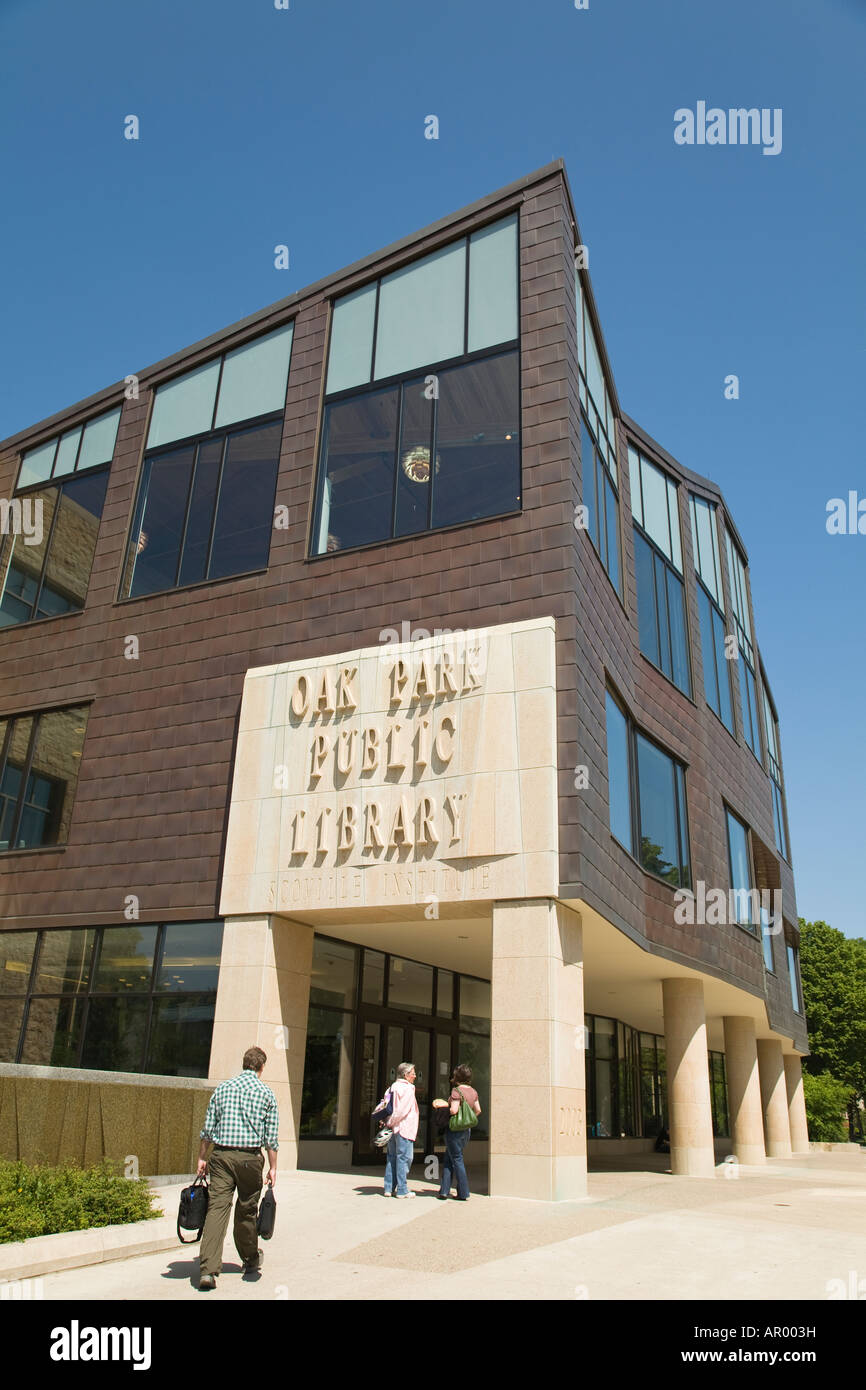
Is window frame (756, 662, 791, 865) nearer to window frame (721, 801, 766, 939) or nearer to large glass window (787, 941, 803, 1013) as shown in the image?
large glass window (787, 941, 803, 1013)

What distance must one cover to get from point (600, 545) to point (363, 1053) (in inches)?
419

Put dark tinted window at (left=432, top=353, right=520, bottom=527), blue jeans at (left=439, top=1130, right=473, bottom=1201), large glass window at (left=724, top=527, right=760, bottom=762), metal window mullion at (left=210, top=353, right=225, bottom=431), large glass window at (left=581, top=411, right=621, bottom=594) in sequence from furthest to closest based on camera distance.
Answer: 1. large glass window at (left=724, top=527, right=760, bottom=762)
2. metal window mullion at (left=210, top=353, right=225, bottom=431)
3. large glass window at (left=581, top=411, right=621, bottom=594)
4. dark tinted window at (left=432, top=353, right=520, bottom=527)
5. blue jeans at (left=439, top=1130, right=473, bottom=1201)

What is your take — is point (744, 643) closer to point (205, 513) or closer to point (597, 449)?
point (597, 449)

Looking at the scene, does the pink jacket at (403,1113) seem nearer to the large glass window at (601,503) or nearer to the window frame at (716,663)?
the large glass window at (601,503)

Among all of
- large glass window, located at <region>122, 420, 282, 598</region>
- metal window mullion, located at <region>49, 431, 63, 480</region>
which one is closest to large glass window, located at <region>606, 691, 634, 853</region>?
large glass window, located at <region>122, 420, 282, 598</region>

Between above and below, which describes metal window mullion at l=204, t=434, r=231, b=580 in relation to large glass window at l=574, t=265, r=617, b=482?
below

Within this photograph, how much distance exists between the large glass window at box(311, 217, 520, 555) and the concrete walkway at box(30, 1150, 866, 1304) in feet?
36.2

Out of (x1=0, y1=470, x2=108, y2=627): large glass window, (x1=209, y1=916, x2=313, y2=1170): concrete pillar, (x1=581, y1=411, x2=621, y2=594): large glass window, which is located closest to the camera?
(x1=209, y1=916, x2=313, y2=1170): concrete pillar

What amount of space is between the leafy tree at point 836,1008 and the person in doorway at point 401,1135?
4798 centimetres

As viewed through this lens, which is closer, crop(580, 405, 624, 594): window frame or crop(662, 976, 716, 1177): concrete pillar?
crop(580, 405, 624, 594): window frame

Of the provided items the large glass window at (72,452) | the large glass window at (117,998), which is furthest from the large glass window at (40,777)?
the large glass window at (72,452)

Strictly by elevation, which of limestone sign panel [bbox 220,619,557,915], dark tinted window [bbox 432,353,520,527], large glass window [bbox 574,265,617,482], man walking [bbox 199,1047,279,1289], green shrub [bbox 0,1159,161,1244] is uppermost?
large glass window [bbox 574,265,617,482]

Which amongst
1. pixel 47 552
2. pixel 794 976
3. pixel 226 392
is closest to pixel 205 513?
pixel 226 392

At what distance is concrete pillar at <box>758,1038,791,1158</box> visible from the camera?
37.0 meters
